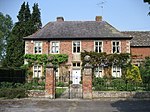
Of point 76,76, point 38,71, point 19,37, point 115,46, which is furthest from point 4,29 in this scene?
point 115,46

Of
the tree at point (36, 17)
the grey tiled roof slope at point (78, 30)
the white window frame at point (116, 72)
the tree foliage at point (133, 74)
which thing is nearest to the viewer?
the tree foliage at point (133, 74)

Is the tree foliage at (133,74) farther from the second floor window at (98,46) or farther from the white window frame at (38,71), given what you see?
the white window frame at (38,71)

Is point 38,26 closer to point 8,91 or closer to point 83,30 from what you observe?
point 83,30

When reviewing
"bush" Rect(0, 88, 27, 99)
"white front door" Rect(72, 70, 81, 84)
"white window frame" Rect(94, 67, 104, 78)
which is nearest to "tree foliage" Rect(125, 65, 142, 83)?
"white window frame" Rect(94, 67, 104, 78)

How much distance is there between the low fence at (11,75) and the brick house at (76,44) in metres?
3.85

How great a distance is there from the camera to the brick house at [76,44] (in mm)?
31297

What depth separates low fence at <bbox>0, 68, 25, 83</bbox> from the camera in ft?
71.0

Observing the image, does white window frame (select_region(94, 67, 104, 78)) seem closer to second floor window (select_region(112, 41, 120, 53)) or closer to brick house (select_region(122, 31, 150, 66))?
second floor window (select_region(112, 41, 120, 53))

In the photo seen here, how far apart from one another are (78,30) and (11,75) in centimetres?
1175

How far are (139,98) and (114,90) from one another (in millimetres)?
2071

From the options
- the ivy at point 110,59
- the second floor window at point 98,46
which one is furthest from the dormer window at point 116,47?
the second floor window at point 98,46

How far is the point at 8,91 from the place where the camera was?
59.5 ft

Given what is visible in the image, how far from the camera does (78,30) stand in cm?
3306

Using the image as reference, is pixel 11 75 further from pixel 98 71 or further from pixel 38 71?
pixel 98 71
